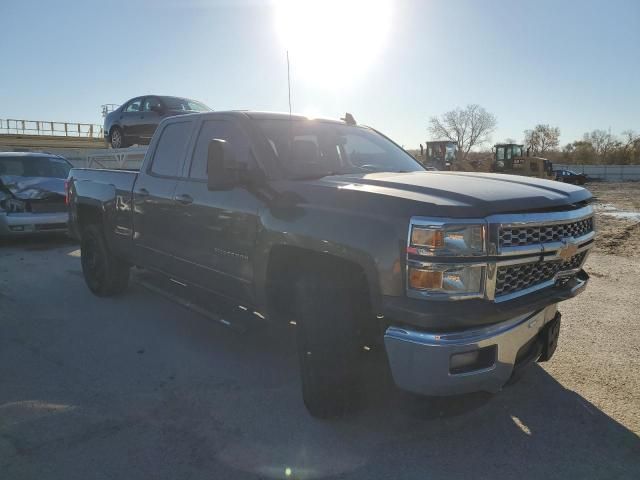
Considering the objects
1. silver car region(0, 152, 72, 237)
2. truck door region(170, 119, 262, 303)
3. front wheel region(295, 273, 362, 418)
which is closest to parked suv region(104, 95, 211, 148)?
silver car region(0, 152, 72, 237)

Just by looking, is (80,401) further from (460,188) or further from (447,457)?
(460,188)

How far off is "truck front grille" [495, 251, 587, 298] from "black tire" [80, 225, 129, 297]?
14.7 feet

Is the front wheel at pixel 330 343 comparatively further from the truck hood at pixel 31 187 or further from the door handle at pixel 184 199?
the truck hood at pixel 31 187

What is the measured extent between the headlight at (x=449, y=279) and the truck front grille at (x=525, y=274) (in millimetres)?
140

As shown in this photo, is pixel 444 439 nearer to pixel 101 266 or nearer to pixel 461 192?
pixel 461 192

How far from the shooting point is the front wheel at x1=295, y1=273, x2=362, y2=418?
286 cm

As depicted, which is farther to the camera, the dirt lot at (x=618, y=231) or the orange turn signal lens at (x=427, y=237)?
the dirt lot at (x=618, y=231)

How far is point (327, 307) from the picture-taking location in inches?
113

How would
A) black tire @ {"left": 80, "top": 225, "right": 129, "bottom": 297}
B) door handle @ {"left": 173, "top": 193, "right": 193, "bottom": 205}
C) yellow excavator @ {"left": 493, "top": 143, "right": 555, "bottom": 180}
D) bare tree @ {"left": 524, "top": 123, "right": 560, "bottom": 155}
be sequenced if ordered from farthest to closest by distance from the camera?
bare tree @ {"left": 524, "top": 123, "right": 560, "bottom": 155} → yellow excavator @ {"left": 493, "top": 143, "right": 555, "bottom": 180} → black tire @ {"left": 80, "top": 225, "right": 129, "bottom": 297} → door handle @ {"left": 173, "top": 193, "right": 193, "bottom": 205}

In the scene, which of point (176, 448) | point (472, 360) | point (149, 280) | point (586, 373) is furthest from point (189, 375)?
point (586, 373)

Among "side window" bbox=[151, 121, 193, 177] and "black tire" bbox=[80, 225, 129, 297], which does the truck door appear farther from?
"black tire" bbox=[80, 225, 129, 297]

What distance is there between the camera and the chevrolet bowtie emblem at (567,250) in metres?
2.80

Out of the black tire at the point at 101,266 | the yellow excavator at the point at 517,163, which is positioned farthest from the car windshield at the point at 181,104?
the yellow excavator at the point at 517,163

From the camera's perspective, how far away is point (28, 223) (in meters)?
9.10
